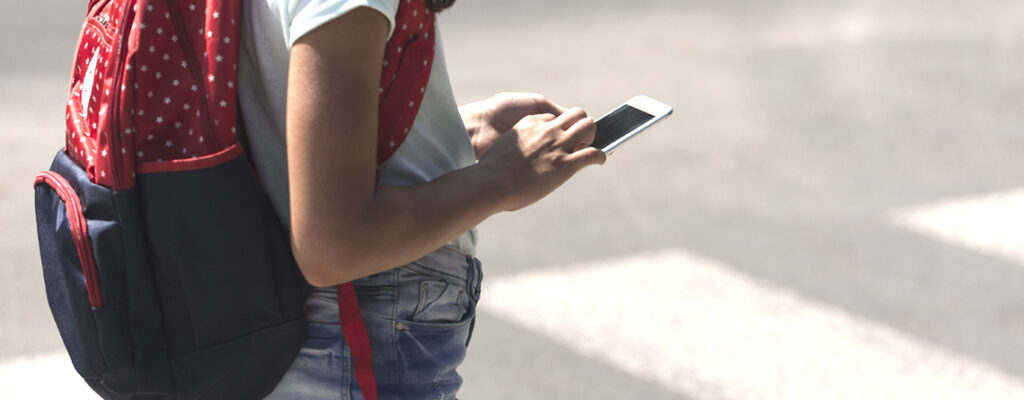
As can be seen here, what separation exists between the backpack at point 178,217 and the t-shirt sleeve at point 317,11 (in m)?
0.08

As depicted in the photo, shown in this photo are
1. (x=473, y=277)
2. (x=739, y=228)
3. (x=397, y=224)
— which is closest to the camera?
(x=397, y=224)

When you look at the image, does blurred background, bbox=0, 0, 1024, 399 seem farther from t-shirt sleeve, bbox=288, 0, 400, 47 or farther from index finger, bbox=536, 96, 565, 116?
t-shirt sleeve, bbox=288, 0, 400, 47

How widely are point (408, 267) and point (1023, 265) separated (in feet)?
11.2

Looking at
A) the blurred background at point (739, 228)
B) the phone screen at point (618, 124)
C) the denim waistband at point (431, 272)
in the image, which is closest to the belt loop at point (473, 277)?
the denim waistband at point (431, 272)

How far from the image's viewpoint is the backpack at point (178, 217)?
1.18 metres

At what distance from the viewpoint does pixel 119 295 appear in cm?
121

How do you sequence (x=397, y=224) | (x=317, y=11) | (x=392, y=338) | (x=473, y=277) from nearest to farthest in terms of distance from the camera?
(x=317, y=11), (x=397, y=224), (x=392, y=338), (x=473, y=277)

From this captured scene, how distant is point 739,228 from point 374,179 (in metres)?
3.40

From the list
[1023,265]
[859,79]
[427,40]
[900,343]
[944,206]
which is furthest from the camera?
[859,79]

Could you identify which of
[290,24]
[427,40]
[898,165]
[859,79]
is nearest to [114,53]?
[290,24]

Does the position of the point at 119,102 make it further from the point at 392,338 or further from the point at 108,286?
the point at 392,338

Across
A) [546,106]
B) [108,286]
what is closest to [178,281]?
[108,286]

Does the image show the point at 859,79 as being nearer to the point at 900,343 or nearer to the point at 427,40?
the point at 900,343

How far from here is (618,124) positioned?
162 centimetres
